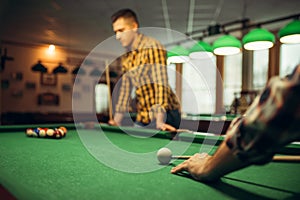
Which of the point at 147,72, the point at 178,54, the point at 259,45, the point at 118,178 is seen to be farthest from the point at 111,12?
the point at 118,178

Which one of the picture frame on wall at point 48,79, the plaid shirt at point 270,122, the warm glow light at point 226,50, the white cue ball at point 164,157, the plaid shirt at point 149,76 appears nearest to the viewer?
the plaid shirt at point 270,122

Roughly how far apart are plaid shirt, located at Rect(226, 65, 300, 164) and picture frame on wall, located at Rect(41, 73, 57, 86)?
32.7 feet

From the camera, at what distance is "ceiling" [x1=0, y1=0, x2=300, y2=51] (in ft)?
17.2

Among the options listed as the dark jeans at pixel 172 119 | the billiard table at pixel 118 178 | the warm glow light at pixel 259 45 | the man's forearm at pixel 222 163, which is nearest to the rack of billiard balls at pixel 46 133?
the billiard table at pixel 118 178

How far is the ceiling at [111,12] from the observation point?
5.25 metres

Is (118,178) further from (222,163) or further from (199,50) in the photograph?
(199,50)

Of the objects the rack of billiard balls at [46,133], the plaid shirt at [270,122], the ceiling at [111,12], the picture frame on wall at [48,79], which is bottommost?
the rack of billiard balls at [46,133]

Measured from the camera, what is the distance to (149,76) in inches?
104

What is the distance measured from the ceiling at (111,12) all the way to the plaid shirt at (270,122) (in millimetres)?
4846

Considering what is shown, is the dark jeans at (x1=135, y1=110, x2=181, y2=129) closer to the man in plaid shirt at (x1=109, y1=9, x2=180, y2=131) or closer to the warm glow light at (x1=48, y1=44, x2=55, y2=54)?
the man in plaid shirt at (x1=109, y1=9, x2=180, y2=131)

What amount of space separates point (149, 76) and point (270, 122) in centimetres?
208

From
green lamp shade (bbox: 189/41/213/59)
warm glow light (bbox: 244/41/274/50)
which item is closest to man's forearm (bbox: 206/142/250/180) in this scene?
warm glow light (bbox: 244/41/274/50)

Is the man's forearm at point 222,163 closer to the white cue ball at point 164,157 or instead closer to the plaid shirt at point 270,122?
the plaid shirt at point 270,122

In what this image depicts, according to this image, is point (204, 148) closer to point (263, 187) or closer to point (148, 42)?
point (263, 187)
